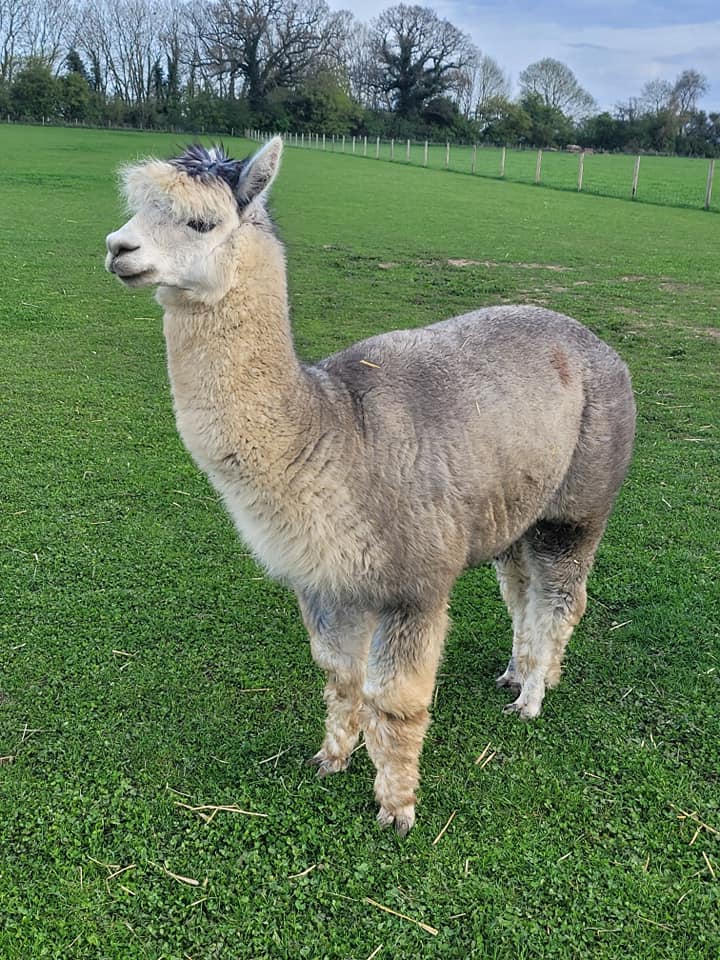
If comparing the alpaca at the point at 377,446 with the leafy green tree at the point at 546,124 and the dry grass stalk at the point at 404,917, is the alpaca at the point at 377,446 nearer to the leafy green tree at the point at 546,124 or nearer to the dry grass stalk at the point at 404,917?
the dry grass stalk at the point at 404,917

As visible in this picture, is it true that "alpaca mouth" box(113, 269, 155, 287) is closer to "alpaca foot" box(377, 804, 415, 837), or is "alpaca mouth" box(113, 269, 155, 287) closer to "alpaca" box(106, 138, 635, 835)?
"alpaca" box(106, 138, 635, 835)

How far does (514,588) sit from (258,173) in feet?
5.81

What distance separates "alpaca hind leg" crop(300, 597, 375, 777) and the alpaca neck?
0.59 metres

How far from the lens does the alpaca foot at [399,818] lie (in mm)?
2465

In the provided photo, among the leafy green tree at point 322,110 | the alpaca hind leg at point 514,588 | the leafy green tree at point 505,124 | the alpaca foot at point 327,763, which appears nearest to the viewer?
the alpaca foot at point 327,763

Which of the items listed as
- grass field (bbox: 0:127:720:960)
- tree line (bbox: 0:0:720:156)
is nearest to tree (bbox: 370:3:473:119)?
tree line (bbox: 0:0:720:156)

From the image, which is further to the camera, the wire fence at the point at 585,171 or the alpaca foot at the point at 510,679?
the wire fence at the point at 585,171

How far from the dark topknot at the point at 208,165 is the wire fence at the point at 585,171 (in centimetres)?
1776

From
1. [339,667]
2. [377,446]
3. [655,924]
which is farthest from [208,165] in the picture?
[655,924]

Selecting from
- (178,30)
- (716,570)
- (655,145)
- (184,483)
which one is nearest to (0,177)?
(184,483)

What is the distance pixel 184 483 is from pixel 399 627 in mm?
2374

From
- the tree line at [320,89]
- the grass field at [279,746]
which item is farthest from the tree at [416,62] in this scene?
the grass field at [279,746]

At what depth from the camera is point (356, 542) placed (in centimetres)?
225

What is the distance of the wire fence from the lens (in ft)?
68.1
